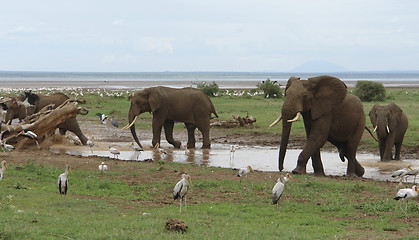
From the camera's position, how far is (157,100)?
76.2ft

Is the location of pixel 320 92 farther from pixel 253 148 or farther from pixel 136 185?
pixel 253 148

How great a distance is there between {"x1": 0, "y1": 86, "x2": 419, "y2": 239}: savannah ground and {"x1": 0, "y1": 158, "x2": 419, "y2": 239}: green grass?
2 centimetres

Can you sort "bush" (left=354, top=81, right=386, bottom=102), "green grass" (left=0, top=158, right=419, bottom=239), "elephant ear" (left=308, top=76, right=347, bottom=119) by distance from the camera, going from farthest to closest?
"bush" (left=354, top=81, right=386, bottom=102)
"elephant ear" (left=308, top=76, right=347, bottom=119)
"green grass" (left=0, top=158, right=419, bottom=239)

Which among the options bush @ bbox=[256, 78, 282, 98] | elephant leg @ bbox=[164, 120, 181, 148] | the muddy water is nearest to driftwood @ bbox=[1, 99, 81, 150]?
the muddy water

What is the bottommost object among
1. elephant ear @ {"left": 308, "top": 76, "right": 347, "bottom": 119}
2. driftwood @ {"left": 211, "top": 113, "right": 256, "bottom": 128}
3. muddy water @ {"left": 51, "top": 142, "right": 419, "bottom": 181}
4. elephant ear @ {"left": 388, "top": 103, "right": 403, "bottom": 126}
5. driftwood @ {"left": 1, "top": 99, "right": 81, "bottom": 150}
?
muddy water @ {"left": 51, "top": 142, "right": 419, "bottom": 181}

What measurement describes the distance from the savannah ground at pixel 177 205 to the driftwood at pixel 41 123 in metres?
2.01

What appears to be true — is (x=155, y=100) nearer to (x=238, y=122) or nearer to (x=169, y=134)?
(x=169, y=134)

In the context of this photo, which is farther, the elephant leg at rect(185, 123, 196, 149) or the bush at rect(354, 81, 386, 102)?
the bush at rect(354, 81, 386, 102)

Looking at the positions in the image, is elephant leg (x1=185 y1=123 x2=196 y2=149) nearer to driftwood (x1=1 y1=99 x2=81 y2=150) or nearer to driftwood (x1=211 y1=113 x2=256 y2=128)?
driftwood (x1=1 y1=99 x2=81 y2=150)

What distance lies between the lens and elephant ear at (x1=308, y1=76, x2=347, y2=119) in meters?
16.2

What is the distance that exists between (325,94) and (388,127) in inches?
194

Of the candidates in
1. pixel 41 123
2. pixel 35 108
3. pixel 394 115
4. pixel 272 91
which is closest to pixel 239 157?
pixel 394 115

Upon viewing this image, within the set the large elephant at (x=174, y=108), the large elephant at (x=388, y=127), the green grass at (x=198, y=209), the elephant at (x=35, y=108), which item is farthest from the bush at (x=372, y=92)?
the green grass at (x=198, y=209)

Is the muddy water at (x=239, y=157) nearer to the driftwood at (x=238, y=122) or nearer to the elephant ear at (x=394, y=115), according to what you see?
the elephant ear at (x=394, y=115)
